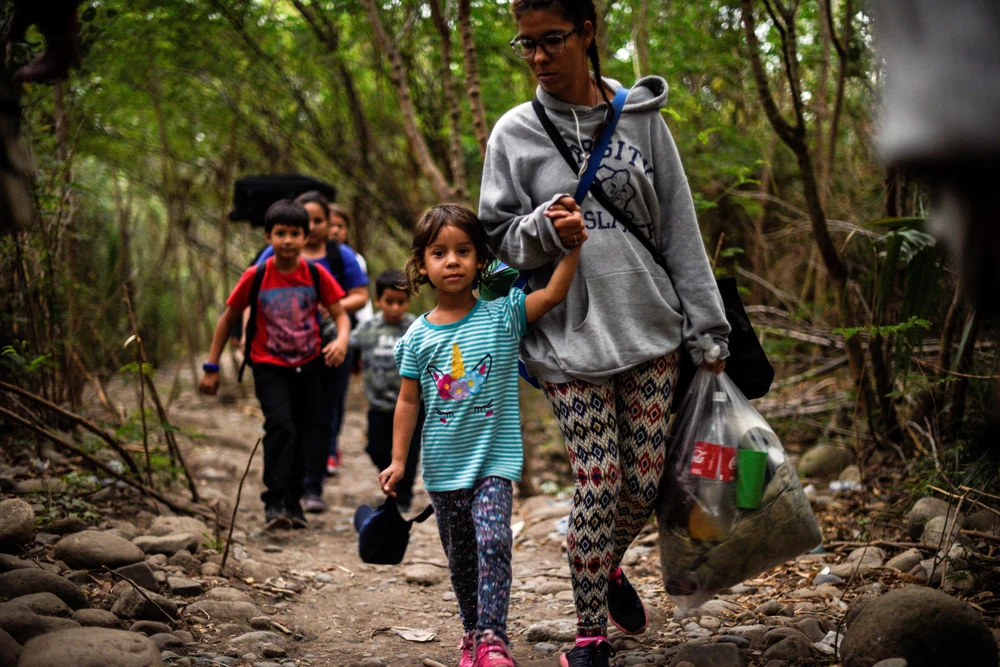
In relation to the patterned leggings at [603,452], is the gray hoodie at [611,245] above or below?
above

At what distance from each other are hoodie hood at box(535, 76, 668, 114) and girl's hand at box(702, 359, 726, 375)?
826 millimetres

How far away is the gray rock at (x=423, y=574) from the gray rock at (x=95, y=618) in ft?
5.47

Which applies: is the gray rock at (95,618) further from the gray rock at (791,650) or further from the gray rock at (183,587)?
the gray rock at (791,650)

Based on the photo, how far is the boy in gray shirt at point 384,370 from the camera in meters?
5.52

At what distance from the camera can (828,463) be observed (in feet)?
16.8

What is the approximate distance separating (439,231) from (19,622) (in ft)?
5.45

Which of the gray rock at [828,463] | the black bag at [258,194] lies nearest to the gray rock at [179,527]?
the black bag at [258,194]

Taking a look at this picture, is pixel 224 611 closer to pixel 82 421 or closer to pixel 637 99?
pixel 82 421

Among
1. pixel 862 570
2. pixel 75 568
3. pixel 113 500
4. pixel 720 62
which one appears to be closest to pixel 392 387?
pixel 113 500

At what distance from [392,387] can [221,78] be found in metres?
4.55

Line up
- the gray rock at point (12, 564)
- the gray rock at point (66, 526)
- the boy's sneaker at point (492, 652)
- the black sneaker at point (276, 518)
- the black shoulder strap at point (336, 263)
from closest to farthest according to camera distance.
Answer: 1. the boy's sneaker at point (492, 652)
2. the gray rock at point (12, 564)
3. the gray rock at point (66, 526)
4. the black sneaker at point (276, 518)
5. the black shoulder strap at point (336, 263)

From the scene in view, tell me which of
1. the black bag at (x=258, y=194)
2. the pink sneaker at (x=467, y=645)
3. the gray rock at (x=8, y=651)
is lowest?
the pink sneaker at (x=467, y=645)

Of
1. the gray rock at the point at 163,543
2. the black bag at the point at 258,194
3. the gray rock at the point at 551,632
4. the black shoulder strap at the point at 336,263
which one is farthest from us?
the black bag at the point at 258,194

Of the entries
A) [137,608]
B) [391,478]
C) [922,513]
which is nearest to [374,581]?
[137,608]
